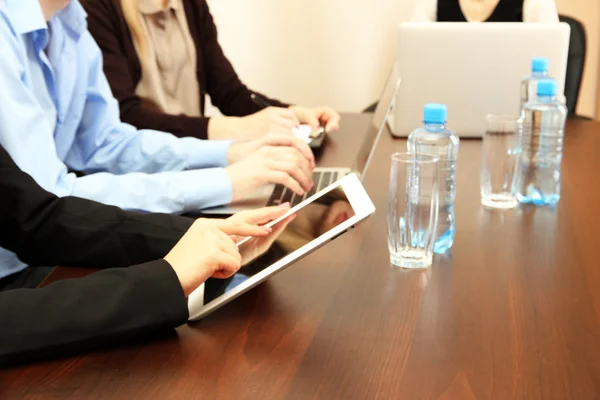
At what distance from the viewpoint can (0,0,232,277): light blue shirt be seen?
115cm

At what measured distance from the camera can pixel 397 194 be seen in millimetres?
961

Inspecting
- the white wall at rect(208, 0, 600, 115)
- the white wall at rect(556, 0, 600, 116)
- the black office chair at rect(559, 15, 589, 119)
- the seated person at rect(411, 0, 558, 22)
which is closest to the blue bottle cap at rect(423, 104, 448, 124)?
the black office chair at rect(559, 15, 589, 119)

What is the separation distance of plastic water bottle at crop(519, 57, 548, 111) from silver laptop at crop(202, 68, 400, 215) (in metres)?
0.34

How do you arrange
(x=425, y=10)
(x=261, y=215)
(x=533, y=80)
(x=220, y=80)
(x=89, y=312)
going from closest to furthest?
(x=89, y=312)
(x=261, y=215)
(x=533, y=80)
(x=220, y=80)
(x=425, y=10)

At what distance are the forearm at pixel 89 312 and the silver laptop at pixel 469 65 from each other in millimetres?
1141

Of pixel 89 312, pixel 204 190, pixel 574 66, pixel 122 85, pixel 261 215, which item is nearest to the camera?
pixel 89 312

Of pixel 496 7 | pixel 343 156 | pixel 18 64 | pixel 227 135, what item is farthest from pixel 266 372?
pixel 496 7

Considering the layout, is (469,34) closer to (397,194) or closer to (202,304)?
(397,194)

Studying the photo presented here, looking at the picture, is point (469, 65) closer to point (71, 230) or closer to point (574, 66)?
point (574, 66)

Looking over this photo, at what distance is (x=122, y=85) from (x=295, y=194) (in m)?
0.85

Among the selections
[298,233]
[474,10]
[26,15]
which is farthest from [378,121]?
[474,10]

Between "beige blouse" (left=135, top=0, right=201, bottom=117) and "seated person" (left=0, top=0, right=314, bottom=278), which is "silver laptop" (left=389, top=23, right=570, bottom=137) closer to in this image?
"seated person" (left=0, top=0, right=314, bottom=278)

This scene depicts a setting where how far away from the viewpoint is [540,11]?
102 inches

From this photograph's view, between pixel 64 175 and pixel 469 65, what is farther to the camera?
pixel 469 65
